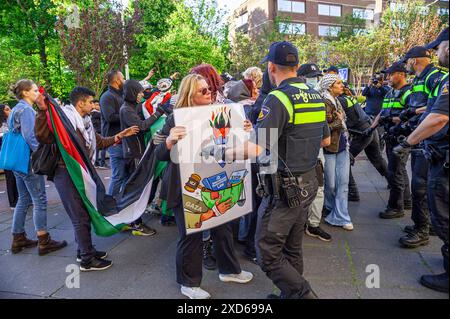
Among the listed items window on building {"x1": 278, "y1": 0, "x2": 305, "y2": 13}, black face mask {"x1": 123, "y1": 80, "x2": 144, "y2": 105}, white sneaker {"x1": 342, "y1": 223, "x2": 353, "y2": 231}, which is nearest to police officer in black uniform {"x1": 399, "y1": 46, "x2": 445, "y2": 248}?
white sneaker {"x1": 342, "y1": 223, "x2": 353, "y2": 231}

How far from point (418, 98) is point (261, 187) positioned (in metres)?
2.50

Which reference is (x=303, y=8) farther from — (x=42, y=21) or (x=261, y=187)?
(x=261, y=187)

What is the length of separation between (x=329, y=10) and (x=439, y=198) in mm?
46178

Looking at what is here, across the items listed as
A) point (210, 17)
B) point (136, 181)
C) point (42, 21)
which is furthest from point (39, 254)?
point (210, 17)

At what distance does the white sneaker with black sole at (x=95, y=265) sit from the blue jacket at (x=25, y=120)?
4.82 ft

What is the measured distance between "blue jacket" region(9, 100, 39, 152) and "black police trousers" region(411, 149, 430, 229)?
423cm

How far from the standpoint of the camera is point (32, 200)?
394cm

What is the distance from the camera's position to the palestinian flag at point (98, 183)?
3.38 metres

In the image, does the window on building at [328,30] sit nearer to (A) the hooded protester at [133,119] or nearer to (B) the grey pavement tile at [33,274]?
(A) the hooded protester at [133,119]

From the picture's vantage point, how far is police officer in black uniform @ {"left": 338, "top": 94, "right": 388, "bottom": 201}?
4.79m

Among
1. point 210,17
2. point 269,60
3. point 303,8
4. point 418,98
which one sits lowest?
point 418,98

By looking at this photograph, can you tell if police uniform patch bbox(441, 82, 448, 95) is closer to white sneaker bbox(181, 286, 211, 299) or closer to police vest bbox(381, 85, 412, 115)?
police vest bbox(381, 85, 412, 115)

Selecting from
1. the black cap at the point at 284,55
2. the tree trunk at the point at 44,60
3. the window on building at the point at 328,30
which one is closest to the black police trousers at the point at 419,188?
the black cap at the point at 284,55
